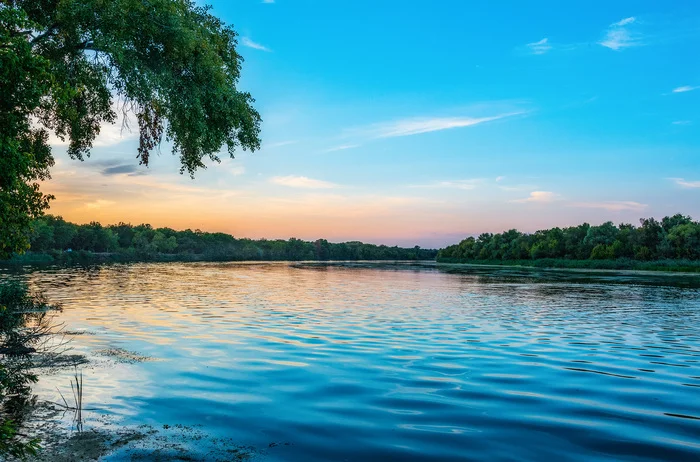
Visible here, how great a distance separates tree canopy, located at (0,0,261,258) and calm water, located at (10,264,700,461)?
6.39m

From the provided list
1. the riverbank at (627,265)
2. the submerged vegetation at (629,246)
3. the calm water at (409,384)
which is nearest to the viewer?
the calm water at (409,384)

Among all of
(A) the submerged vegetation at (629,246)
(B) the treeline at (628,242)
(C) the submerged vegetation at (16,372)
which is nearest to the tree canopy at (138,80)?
(C) the submerged vegetation at (16,372)

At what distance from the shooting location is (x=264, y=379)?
606 inches

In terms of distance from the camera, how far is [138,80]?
1828cm

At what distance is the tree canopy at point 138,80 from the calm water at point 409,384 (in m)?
6.39

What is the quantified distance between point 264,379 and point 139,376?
148 inches

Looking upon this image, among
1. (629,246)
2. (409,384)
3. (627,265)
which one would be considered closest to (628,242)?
(629,246)

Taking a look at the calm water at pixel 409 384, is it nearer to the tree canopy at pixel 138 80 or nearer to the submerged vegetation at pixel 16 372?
the submerged vegetation at pixel 16 372

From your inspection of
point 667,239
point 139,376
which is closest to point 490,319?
point 139,376

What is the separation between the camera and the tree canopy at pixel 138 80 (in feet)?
53.7

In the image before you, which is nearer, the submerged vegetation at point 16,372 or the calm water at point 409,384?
the submerged vegetation at point 16,372

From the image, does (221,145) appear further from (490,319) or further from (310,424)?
(490,319)

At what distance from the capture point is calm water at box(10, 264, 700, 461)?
10.2 m

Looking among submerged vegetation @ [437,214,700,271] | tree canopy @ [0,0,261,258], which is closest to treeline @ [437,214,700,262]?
submerged vegetation @ [437,214,700,271]
